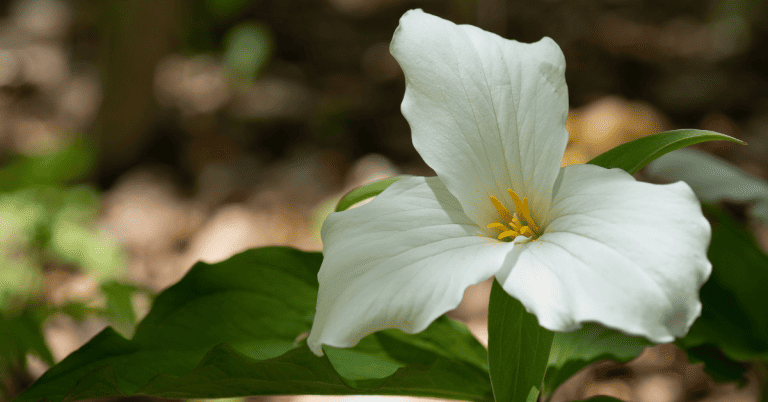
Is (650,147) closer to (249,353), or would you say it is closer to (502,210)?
(502,210)

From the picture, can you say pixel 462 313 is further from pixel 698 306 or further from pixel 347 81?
pixel 347 81

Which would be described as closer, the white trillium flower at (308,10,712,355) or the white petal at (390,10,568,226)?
the white trillium flower at (308,10,712,355)

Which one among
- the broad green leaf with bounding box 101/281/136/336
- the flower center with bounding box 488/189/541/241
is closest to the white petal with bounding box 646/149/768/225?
the flower center with bounding box 488/189/541/241

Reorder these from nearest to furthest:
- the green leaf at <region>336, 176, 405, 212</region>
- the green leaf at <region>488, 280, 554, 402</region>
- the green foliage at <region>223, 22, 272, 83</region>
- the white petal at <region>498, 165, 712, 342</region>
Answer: the white petal at <region>498, 165, 712, 342</region> < the green leaf at <region>488, 280, 554, 402</region> < the green leaf at <region>336, 176, 405, 212</region> < the green foliage at <region>223, 22, 272, 83</region>

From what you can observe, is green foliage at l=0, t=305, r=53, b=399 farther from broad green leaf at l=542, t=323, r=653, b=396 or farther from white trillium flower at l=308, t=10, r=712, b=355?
broad green leaf at l=542, t=323, r=653, b=396

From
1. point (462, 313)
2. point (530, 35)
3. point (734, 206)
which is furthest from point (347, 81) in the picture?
point (734, 206)

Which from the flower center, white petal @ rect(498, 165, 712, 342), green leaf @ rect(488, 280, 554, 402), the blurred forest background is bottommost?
the blurred forest background

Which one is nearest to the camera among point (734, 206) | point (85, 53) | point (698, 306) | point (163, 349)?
point (698, 306)

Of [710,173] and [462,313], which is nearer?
[710,173]
